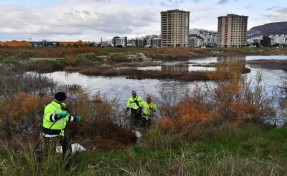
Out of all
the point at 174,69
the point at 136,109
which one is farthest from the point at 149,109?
the point at 174,69

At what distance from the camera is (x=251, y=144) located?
10.0m

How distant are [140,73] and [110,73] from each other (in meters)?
3.56

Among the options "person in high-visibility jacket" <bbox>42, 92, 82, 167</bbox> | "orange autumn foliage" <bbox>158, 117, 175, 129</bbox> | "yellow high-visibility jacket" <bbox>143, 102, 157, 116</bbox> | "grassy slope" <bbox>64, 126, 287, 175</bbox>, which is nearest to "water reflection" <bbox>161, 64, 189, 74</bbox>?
"yellow high-visibility jacket" <bbox>143, 102, 157, 116</bbox>

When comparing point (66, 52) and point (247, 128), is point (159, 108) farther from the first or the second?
point (66, 52)

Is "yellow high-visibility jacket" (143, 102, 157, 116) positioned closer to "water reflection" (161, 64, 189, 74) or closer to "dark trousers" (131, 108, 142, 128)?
"dark trousers" (131, 108, 142, 128)

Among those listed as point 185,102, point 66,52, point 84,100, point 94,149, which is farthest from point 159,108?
point 66,52

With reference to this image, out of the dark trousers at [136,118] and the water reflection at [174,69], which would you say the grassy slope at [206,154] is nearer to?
the dark trousers at [136,118]

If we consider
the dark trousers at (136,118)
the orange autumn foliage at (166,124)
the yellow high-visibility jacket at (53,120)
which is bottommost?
the dark trousers at (136,118)

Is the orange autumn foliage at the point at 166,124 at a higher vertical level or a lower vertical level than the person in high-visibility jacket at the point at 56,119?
lower

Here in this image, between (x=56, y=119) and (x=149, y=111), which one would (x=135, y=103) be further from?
(x=56, y=119)

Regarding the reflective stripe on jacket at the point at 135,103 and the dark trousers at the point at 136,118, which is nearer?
the dark trousers at the point at 136,118

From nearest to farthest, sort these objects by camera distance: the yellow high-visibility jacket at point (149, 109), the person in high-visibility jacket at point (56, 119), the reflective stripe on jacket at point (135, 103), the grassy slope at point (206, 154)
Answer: the grassy slope at point (206, 154) → the person in high-visibility jacket at point (56, 119) → the yellow high-visibility jacket at point (149, 109) → the reflective stripe on jacket at point (135, 103)

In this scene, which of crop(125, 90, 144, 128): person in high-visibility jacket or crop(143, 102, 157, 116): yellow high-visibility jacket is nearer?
crop(143, 102, 157, 116): yellow high-visibility jacket

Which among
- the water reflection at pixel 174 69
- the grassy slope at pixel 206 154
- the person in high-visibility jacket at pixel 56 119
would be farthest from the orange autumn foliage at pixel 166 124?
the water reflection at pixel 174 69
